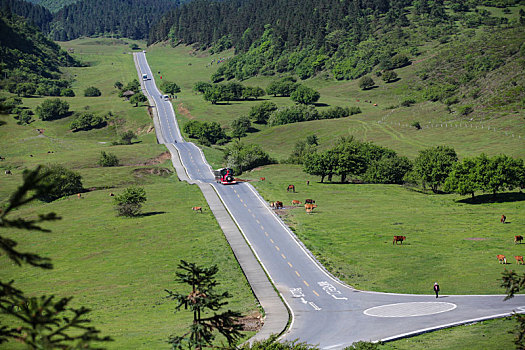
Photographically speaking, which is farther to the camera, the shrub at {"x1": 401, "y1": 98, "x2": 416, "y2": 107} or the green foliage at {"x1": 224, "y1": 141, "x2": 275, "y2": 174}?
the shrub at {"x1": 401, "y1": 98, "x2": 416, "y2": 107}

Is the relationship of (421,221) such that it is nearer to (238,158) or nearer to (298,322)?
(298,322)

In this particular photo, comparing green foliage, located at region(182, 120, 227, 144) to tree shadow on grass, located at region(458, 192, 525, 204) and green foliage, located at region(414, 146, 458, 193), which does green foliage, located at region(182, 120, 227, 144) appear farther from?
tree shadow on grass, located at region(458, 192, 525, 204)

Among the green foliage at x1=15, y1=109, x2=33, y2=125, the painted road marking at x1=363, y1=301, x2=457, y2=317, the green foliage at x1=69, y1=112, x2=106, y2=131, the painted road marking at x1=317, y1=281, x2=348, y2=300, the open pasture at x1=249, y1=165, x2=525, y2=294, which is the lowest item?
the painted road marking at x1=363, y1=301, x2=457, y2=317

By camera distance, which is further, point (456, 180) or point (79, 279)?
point (456, 180)

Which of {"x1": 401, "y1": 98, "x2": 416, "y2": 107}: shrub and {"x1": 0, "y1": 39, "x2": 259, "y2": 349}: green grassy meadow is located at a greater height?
{"x1": 401, "y1": 98, "x2": 416, "y2": 107}: shrub

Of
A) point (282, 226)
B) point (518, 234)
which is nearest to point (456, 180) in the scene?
point (518, 234)

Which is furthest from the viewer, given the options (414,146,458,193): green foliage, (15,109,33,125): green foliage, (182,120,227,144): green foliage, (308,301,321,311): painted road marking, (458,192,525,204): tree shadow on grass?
(15,109,33,125): green foliage

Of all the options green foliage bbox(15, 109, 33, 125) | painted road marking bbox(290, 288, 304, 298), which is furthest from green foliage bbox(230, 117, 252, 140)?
painted road marking bbox(290, 288, 304, 298)

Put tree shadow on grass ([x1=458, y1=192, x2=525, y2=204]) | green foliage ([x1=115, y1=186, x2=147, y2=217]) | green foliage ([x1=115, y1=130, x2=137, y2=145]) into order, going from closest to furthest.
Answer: green foliage ([x1=115, y1=186, x2=147, y2=217]) < tree shadow on grass ([x1=458, y1=192, x2=525, y2=204]) < green foliage ([x1=115, y1=130, x2=137, y2=145])
